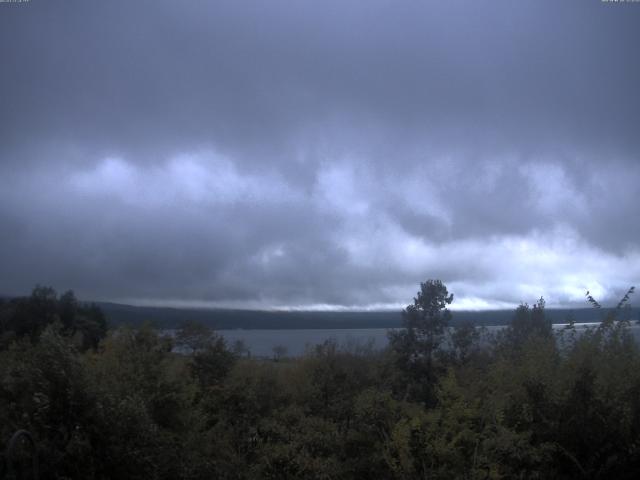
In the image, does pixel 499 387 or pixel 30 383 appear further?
pixel 499 387

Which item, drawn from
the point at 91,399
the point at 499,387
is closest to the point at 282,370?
the point at 499,387

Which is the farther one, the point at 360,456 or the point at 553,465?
the point at 360,456

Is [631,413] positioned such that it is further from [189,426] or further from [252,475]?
[189,426]

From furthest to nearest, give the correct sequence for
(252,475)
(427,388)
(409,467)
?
(427,388), (252,475), (409,467)

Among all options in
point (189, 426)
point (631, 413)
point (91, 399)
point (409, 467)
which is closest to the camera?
point (91, 399)

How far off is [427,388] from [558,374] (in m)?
21.1

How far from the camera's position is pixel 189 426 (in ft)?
46.9

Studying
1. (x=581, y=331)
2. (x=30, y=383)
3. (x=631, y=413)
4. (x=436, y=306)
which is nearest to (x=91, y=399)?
(x=30, y=383)

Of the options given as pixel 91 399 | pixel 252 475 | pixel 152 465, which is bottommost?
pixel 252 475

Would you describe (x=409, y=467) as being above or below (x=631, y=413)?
below

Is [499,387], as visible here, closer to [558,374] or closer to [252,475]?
[558,374]

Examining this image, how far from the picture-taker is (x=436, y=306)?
3725 centimetres

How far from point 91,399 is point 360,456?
219 inches

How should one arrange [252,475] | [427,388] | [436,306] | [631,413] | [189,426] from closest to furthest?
[631,413] < [252,475] < [189,426] < [427,388] < [436,306]
